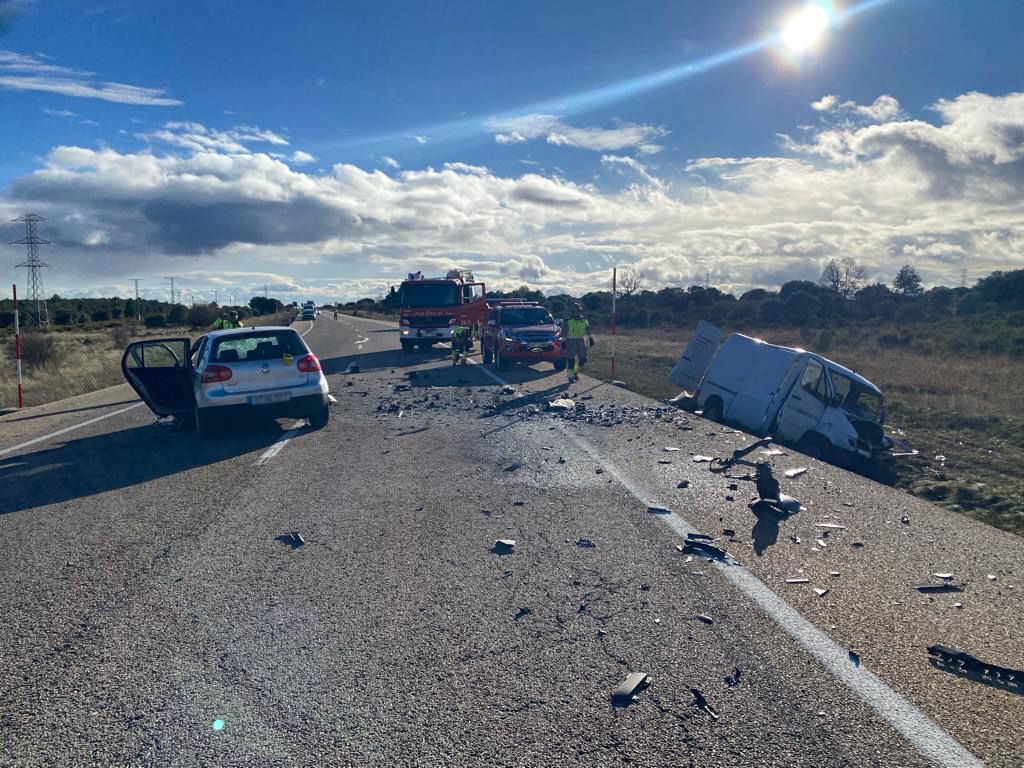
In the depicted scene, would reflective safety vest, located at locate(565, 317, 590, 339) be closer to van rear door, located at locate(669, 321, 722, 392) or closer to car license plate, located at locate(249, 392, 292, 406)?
van rear door, located at locate(669, 321, 722, 392)

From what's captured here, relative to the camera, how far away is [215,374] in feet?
38.0

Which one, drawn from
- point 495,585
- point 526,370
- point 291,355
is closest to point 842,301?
point 526,370

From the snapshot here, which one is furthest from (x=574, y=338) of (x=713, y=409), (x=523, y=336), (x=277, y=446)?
(x=277, y=446)

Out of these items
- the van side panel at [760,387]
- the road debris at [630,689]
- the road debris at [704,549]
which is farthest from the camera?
the van side panel at [760,387]

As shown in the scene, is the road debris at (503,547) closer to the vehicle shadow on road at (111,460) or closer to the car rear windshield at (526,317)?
the vehicle shadow on road at (111,460)

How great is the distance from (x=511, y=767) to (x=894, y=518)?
18.5 ft

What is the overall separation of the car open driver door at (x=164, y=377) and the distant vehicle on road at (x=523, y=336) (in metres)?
11.2

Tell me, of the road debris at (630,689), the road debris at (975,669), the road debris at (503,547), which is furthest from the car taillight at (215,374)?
the road debris at (975,669)

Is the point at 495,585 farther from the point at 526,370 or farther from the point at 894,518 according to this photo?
the point at 526,370

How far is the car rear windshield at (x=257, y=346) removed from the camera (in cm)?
1184

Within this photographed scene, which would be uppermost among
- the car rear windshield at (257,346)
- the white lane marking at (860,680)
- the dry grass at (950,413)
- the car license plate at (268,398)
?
the car rear windshield at (257,346)

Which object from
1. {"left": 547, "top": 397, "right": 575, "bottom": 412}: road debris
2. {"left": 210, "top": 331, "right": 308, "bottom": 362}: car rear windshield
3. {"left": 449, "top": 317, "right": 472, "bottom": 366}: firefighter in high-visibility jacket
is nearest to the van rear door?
{"left": 547, "top": 397, "right": 575, "bottom": 412}: road debris

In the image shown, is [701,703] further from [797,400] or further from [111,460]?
[797,400]

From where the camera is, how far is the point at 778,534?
23.0ft
